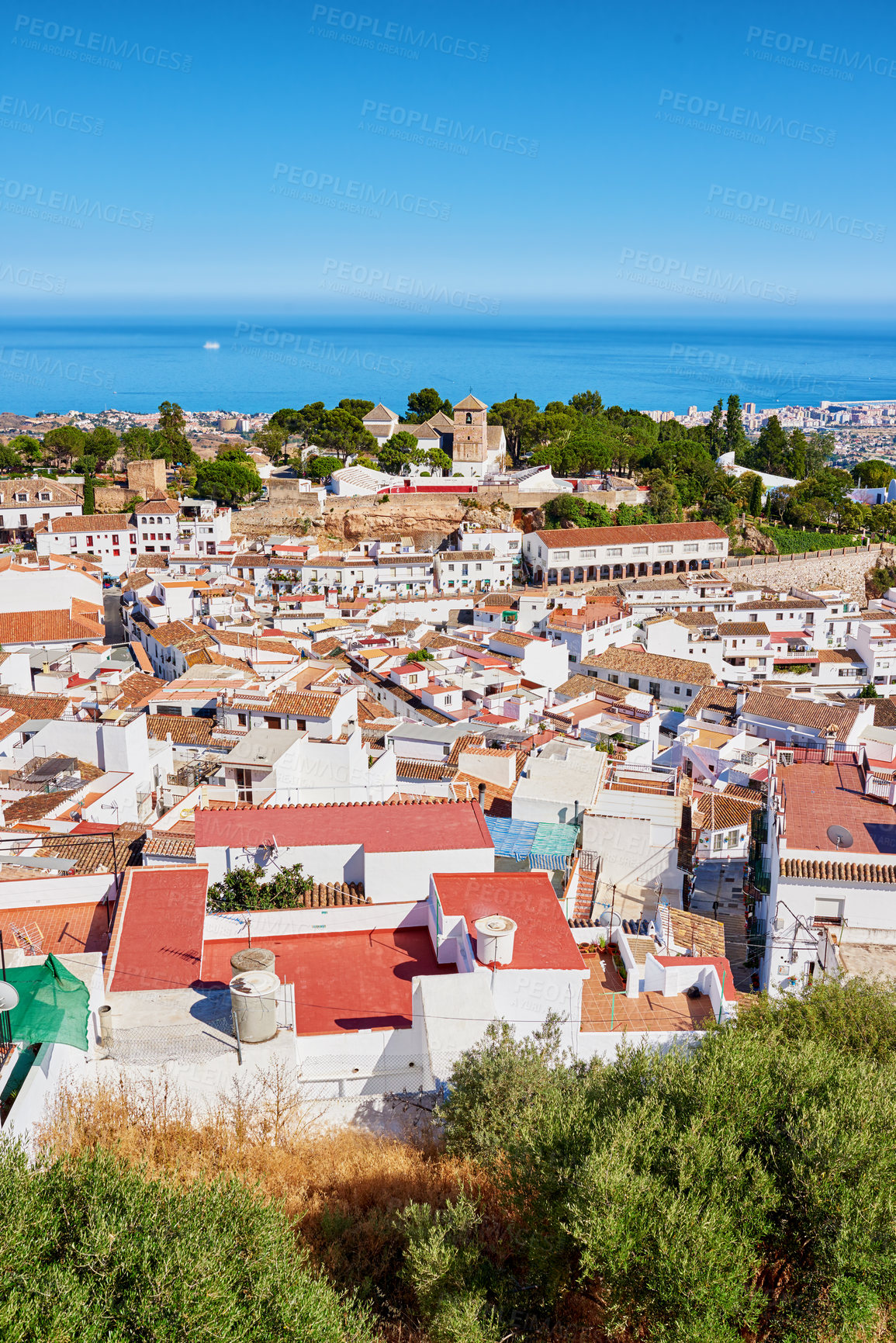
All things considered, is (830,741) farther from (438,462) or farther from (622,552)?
(438,462)

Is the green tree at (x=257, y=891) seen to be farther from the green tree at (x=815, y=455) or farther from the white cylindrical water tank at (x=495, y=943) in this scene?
the green tree at (x=815, y=455)

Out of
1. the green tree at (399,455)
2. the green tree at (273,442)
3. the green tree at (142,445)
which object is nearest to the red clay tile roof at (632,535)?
the green tree at (399,455)

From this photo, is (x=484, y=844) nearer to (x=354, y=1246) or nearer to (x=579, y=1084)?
(x=579, y=1084)

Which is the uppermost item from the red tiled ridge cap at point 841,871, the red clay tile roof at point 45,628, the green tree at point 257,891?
the green tree at point 257,891

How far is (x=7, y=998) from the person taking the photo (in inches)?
249

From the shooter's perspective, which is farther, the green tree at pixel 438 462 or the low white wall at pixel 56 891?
Result: the green tree at pixel 438 462

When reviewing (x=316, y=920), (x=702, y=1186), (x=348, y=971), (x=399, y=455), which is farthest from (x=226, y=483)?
(x=702, y=1186)

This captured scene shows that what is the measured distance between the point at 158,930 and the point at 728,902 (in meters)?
9.06

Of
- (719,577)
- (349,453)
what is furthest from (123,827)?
(349,453)

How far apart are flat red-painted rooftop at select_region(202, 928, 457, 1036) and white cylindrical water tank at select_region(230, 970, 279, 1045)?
1.85 ft

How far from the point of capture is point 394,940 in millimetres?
9133

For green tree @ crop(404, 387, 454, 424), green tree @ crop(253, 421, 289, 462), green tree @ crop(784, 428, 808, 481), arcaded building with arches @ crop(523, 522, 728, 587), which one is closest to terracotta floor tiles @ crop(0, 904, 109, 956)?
arcaded building with arches @ crop(523, 522, 728, 587)

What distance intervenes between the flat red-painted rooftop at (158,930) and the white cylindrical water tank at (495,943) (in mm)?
2423

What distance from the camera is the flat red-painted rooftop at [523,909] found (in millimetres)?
8016
